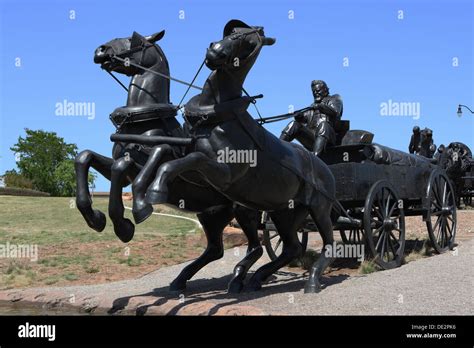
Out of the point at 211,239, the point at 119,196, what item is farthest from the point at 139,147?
the point at 211,239

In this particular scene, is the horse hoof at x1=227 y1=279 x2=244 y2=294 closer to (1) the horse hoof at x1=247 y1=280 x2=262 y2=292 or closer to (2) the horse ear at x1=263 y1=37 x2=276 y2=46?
(1) the horse hoof at x1=247 y1=280 x2=262 y2=292

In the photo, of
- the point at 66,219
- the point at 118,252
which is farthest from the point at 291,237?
the point at 66,219

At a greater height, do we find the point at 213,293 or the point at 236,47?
the point at 236,47

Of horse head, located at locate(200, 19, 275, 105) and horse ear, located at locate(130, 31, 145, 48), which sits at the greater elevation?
horse ear, located at locate(130, 31, 145, 48)

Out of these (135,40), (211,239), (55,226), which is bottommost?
(55,226)

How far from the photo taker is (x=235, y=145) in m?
7.30

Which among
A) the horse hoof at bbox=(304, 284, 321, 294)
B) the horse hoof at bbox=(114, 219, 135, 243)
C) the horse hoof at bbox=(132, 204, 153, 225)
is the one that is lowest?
the horse hoof at bbox=(304, 284, 321, 294)

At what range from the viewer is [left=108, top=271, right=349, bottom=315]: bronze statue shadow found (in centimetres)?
760

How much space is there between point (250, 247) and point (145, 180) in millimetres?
3260

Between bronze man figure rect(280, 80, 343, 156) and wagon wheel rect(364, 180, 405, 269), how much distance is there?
113cm

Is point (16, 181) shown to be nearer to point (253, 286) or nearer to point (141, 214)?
point (253, 286)

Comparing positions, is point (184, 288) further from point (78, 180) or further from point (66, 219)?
point (66, 219)

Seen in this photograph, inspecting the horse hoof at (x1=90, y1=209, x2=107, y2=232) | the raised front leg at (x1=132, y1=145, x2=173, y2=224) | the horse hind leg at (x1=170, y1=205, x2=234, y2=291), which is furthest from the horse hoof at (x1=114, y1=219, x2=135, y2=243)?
the horse hind leg at (x1=170, y1=205, x2=234, y2=291)

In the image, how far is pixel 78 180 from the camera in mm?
7168
